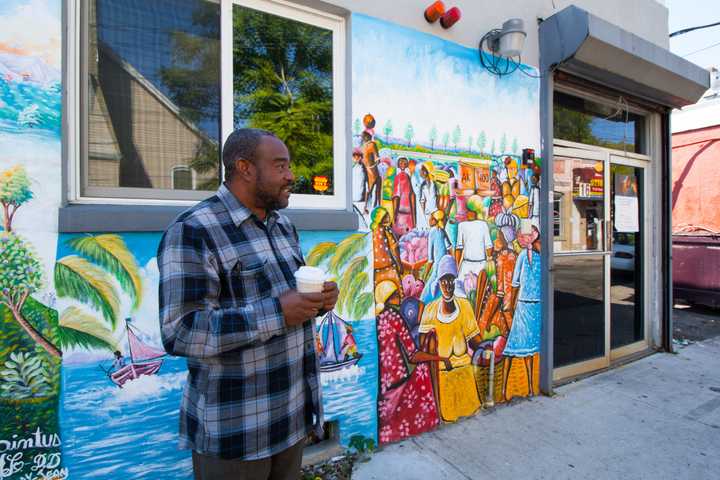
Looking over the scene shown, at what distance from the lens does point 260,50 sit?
267cm

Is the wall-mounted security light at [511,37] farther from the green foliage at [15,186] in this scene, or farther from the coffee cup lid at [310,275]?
the green foliage at [15,186]

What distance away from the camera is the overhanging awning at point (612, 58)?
3689 millimetres

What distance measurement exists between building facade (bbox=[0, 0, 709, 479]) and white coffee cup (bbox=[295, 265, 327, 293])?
124 cm

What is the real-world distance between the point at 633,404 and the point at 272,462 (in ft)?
12.2

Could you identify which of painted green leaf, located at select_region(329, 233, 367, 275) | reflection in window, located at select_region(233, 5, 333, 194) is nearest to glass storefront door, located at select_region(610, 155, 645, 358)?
painted green leaf, located at select_region(329, 233, 367, 275)

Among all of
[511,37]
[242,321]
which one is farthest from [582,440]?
[511,37]

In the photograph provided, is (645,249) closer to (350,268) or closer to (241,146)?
(350,268)

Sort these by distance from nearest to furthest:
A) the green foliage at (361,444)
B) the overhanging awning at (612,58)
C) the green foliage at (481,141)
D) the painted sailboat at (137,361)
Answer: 1. the painted sailboat at (137,361)
2. the green foliage at (361,444)
3. the green foliage at (481,141)
4. the overhanging awning at (612,58)

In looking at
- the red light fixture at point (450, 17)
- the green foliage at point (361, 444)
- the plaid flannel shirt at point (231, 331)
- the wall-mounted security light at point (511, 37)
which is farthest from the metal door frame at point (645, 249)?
the plaid flannel shirt at point (231, 331)

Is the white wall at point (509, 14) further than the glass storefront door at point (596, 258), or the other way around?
the glass storefront door at point (596, 258)

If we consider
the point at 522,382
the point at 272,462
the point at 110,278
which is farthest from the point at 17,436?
the point at 522,382

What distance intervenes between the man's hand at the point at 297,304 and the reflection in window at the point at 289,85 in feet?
5.00

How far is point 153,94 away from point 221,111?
1.25ft

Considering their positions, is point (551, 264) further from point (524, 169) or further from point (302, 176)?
point (302, 176)
